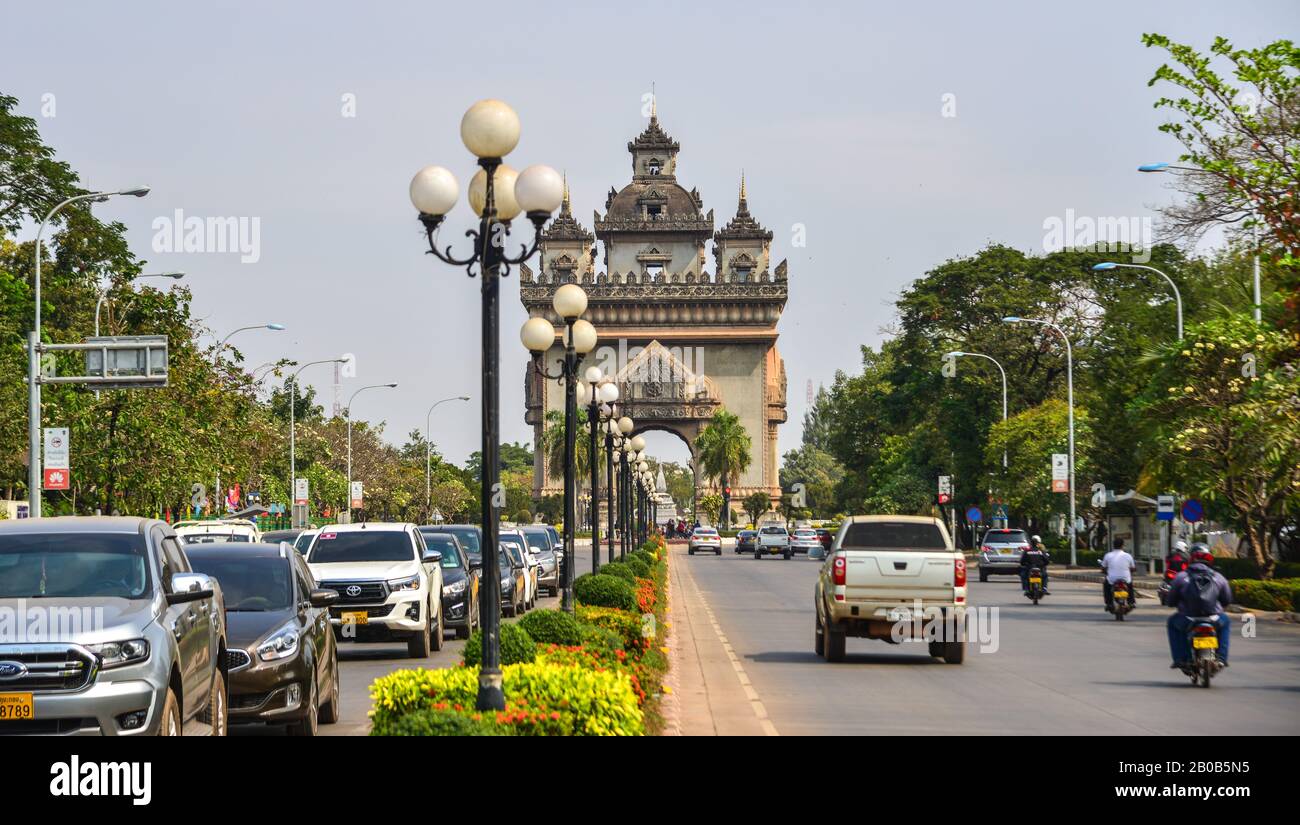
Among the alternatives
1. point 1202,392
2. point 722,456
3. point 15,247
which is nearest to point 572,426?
point 1202,392

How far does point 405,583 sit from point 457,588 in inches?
135

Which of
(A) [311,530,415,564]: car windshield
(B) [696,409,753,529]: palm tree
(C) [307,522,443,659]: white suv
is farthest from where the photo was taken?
(B) [696,409,753,529]: palm tree

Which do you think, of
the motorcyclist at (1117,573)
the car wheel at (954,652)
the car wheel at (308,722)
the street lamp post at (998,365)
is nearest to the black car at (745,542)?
the street lamp post at (998,365)

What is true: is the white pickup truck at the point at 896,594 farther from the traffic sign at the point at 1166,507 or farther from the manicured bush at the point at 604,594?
the traffic sign at the point at 1166,507

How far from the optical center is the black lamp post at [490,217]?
1223cm

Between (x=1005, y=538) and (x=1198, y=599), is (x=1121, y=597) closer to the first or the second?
(x=1198, y=599)

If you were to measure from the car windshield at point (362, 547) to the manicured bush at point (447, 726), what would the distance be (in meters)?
13.8

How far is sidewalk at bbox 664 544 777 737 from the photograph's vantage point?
15.0m

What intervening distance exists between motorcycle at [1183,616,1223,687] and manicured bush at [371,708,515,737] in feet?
38.2

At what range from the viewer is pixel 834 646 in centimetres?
2270

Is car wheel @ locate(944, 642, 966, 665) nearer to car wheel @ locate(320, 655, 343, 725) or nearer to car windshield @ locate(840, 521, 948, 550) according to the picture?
car windshield @ locate(840, 521, 948, 550)

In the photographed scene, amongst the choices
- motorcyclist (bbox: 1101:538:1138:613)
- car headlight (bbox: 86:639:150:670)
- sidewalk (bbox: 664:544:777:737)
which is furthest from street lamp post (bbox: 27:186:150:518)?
car headlight (bbox: 86:639:150:670)

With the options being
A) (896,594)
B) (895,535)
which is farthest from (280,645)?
(895,535)

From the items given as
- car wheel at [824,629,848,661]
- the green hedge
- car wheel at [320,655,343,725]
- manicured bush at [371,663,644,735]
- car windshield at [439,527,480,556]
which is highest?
car windshield at [439,527,480,556]
